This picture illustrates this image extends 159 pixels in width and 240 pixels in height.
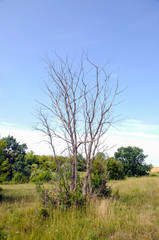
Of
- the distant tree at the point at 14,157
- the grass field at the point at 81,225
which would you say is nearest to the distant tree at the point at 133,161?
the distant tree at the point at 14,157

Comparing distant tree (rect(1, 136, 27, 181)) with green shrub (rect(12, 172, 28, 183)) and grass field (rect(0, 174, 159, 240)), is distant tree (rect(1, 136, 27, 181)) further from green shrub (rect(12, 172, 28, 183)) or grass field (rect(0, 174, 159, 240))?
grass field (rect(0, 174, 159, 240))

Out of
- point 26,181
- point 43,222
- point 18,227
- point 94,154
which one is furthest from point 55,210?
point 26,181

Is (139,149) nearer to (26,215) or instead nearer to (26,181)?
(26,181)

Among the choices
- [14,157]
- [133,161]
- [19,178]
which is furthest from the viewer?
[133,161]

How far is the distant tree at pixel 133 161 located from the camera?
2086cm

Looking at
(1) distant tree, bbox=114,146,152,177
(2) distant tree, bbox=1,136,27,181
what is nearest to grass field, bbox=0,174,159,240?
(2) distant tree, bbox=1,136,27,181

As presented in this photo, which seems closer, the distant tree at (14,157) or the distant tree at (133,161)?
the distant tree at (14,157)

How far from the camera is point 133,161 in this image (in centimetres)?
2125

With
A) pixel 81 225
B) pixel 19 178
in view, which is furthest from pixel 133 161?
pixel 81 225

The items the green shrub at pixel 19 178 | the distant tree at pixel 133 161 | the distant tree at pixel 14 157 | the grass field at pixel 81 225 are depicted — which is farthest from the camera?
the distant tree at pixel 133 161

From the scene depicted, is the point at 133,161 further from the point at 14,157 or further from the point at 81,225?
the point at 81,225

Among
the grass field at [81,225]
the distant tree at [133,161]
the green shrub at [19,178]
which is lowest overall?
the grass field at [81,225]

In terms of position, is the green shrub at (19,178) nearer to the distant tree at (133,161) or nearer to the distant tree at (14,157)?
the distant tree at (14,157)

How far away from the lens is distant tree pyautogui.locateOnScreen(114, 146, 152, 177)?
821 inches
